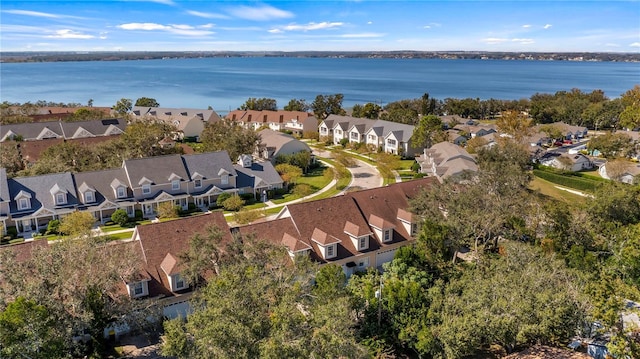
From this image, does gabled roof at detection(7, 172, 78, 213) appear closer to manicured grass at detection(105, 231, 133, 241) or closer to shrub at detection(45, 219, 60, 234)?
shrub at detection(45, 219, 60, 234)

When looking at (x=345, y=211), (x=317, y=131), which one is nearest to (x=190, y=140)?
(x=317, y=131)

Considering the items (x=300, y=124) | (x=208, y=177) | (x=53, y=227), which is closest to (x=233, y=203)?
(x=208, y=177)

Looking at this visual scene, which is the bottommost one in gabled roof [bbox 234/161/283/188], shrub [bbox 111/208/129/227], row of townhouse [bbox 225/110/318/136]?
shrub [bbox 111/208/129/227]

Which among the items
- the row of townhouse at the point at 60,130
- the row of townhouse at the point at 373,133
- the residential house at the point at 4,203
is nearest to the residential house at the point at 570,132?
the row of townhouse at the point at 373,133

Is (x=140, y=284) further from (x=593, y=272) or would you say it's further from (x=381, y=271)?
(x=593, y=272)

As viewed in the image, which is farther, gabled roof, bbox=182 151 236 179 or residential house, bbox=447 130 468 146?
residential house, bbox=447 130 468 146

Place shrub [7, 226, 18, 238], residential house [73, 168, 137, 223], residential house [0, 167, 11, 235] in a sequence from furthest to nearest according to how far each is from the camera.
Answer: residential house [73, 168, 137, 223]
residential house [0, 167, 11, 235]
shrub [7, 226, 18, 238]

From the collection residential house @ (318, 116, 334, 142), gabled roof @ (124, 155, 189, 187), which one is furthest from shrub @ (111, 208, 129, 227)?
residential house @ (318, 116, 334, 142)

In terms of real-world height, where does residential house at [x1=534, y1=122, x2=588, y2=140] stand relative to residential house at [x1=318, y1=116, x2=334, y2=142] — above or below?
below
